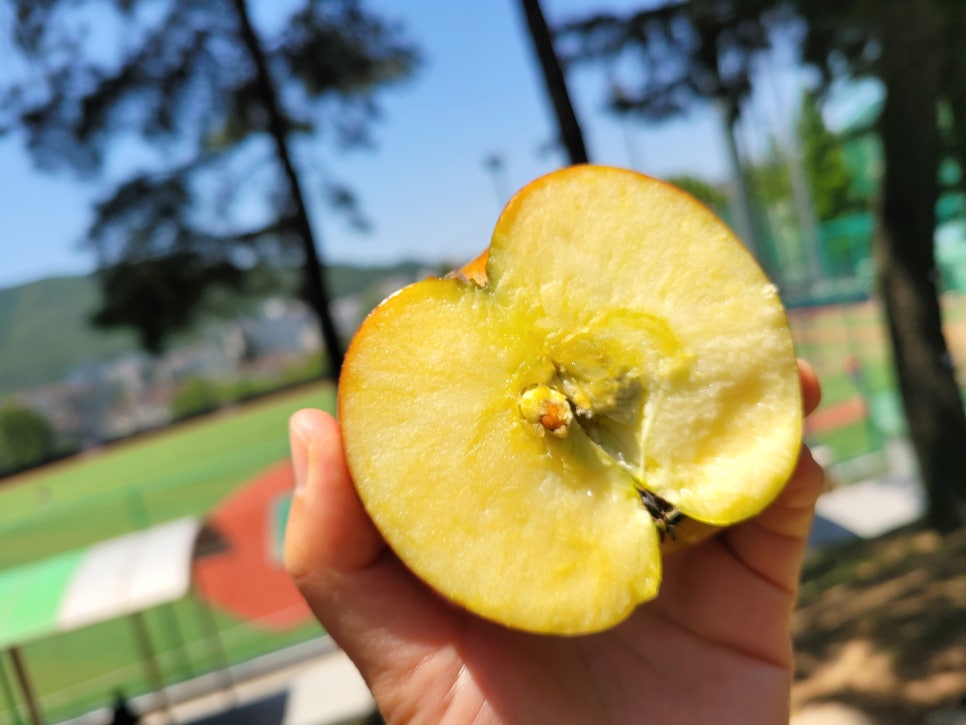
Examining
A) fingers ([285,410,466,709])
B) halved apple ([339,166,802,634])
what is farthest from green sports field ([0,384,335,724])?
halved apple ([339,166,802,634])

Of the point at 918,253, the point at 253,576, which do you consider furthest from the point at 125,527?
the point at 918,253

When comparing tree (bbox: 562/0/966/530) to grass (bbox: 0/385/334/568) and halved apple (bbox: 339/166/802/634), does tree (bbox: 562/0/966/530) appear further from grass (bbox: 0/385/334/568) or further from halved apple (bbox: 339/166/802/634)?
grass (bbox: 0/385/334/568)

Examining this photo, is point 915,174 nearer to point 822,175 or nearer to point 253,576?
point 253,576

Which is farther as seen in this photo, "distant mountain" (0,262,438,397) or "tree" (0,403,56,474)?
"distant mountain" (0,262,438,397)

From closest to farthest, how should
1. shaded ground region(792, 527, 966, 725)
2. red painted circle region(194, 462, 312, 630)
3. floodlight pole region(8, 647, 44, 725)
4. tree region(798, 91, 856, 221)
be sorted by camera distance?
shaded ground region(792, 527, 966, 725) < floodlight pole region(8, 647, 44, 725) < red painted circle region(194, 462, 312, 630) < tree region(798, 91, 856, 221)

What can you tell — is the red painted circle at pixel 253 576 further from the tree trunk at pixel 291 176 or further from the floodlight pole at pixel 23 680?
the tree trunk at pixel 291 176

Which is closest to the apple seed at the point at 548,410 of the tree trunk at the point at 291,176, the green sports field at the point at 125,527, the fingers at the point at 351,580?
the fingers at the point at 351,580
